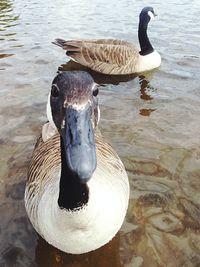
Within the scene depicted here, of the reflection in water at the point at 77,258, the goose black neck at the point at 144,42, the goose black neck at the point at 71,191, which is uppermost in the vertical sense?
the goose black neck at the point at 71,191

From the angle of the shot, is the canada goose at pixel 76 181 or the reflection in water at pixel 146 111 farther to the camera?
the reflection in water at pixel 146 111

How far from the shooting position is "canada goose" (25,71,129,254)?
2.32 metres

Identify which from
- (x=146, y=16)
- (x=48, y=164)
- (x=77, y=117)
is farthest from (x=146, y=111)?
(x=77, y=117)

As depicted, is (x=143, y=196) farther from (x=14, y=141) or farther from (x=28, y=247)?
(x=14, y=141)

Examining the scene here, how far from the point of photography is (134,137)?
608 centimetres

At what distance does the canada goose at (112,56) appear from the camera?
360 inches

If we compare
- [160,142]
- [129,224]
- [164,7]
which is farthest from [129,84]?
[164,7]

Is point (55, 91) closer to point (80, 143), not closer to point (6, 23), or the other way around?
point (80, 143)

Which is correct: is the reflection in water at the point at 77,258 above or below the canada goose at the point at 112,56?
above

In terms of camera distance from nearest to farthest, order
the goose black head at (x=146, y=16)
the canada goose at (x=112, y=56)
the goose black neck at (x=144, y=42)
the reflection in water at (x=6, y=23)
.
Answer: the canada goose at (x=112, y=56) → the goose black neck at (x=144, y=42) → the goose black head at (x=146, y=16) → the reflection in water at (x=6, y=23)

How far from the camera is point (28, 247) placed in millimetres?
3928

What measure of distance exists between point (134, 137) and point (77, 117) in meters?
3.77

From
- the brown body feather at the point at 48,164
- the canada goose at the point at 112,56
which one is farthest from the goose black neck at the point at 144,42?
the brown body feather at the point at 48,164

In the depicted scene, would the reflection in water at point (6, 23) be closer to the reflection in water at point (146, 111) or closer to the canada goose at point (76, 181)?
the reflection in water at point (146, 111)
